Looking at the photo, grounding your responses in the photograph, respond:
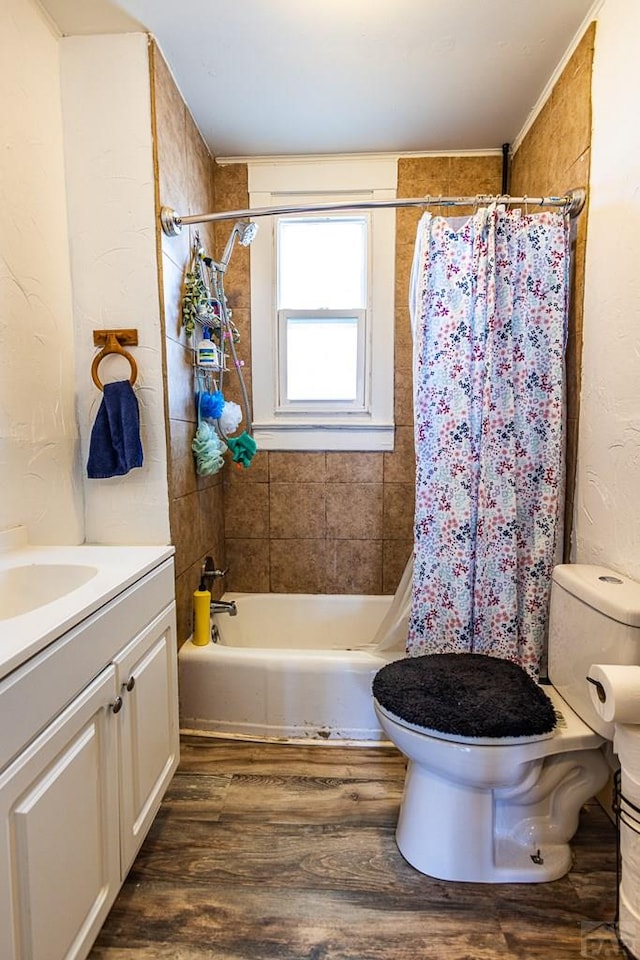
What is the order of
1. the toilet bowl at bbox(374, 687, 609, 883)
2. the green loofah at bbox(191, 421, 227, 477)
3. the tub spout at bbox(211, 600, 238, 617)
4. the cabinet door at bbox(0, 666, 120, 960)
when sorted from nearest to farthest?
the cabinet door at bbox(0, 666, 120, 960)
the toilet bowl at bbox(374, 687, 609, 883)
the green loofah at bbox(191, 421, 227, 477)
the tub spout at bbox(211, 600, 238, 617)

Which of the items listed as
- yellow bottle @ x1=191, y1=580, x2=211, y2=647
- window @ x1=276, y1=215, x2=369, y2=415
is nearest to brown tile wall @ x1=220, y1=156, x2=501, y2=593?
window @ x1=276, y1=215, x2=369, y2=415

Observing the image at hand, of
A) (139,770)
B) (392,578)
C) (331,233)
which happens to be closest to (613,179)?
(331,233)

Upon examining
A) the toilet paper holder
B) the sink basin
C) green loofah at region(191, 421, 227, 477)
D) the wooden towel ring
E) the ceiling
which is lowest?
the toilet paper holder

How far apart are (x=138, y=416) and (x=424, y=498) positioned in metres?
1.00

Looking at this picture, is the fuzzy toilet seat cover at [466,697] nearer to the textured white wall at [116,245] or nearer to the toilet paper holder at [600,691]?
the toilet paper holder at [600,691]

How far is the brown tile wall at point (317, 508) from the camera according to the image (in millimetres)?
2295

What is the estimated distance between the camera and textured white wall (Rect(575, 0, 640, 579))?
4.22 ft

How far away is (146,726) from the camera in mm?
1220

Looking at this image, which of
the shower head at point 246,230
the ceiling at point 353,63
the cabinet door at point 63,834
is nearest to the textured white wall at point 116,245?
the ceiling at point 353,63

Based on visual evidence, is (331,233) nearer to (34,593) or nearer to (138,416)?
(138,416)

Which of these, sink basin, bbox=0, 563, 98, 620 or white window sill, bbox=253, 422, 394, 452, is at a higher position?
white window sill, bbox=253, 422, 394, 452

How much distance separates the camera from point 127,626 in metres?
1.12

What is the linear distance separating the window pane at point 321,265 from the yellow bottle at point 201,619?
1.40 meters

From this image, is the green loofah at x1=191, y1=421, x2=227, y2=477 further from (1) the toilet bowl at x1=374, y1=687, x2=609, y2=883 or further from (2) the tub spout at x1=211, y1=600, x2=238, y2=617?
(1) the toilet bowl at x1=374, y1=687, x2=609, y2=883
